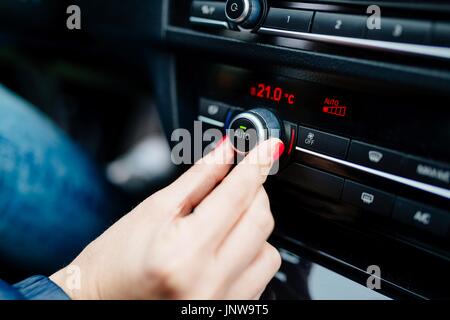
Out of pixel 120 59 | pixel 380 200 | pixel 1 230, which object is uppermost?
pixel 120 59

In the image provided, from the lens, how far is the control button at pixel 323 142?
1.83 feet

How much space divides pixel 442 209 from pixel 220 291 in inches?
10.9

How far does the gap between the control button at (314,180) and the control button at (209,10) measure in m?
0.24

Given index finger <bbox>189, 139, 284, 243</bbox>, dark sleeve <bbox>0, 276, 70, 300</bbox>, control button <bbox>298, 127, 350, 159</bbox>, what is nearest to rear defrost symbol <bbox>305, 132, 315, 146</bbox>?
control button <bbox>298, 127, 350, 159</bbox>

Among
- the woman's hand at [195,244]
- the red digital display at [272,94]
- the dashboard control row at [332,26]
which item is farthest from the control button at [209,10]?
the woman's hand at [195,244]

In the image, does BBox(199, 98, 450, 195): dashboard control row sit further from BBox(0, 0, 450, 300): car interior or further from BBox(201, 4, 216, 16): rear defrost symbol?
BBox(201, 4, 216, 16): rear defrost symbol

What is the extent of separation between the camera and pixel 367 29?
493mm

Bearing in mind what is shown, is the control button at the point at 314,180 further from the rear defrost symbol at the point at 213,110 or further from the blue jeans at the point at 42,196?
the blue jeans at the point at 42,196

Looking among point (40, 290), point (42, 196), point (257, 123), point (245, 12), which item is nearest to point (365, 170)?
point (257, 123)

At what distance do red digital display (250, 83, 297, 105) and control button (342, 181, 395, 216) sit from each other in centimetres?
14

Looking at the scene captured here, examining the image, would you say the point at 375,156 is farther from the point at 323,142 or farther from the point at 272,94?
the point at 272,94

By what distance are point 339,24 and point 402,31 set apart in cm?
7
